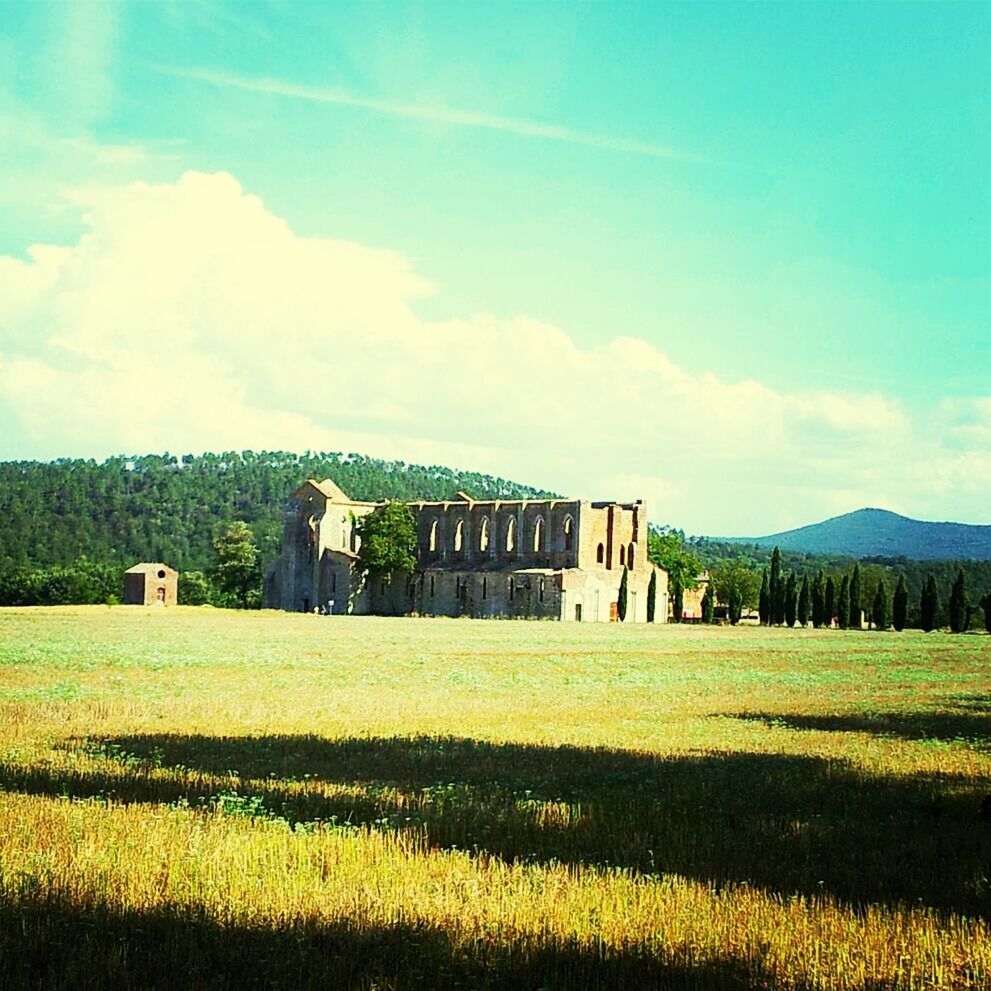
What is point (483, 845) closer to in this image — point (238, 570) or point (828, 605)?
point (828, 605)

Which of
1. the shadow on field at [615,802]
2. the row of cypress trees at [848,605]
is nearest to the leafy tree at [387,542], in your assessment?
the row of cypress trees at [848,605]

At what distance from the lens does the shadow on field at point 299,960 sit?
24.9 ft

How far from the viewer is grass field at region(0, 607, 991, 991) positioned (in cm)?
808

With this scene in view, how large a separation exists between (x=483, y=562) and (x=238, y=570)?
105 feet

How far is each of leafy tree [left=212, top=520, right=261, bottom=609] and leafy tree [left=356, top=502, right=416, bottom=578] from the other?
19.5m

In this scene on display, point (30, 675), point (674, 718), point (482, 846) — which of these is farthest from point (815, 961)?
point (30, 675)

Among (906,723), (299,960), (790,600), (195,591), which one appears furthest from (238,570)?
(299,960)

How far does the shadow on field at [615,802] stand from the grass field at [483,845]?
0.18 feet

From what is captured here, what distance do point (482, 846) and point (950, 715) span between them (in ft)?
58.8

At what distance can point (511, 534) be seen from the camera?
5012 inches

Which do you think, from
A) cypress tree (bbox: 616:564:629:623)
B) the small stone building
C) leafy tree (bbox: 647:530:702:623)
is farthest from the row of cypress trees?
the small stone building

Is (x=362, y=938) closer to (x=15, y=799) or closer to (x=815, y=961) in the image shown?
(x=815, y=961)

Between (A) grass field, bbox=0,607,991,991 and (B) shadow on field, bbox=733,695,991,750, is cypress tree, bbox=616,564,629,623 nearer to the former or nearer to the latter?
(B) shadow on field, bbox=733,695,991,750

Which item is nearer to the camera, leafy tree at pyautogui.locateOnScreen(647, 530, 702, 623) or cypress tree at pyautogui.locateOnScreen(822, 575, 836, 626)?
cypress tree at pyautogui.locateOnScreen(822, 575, 836, 626)
